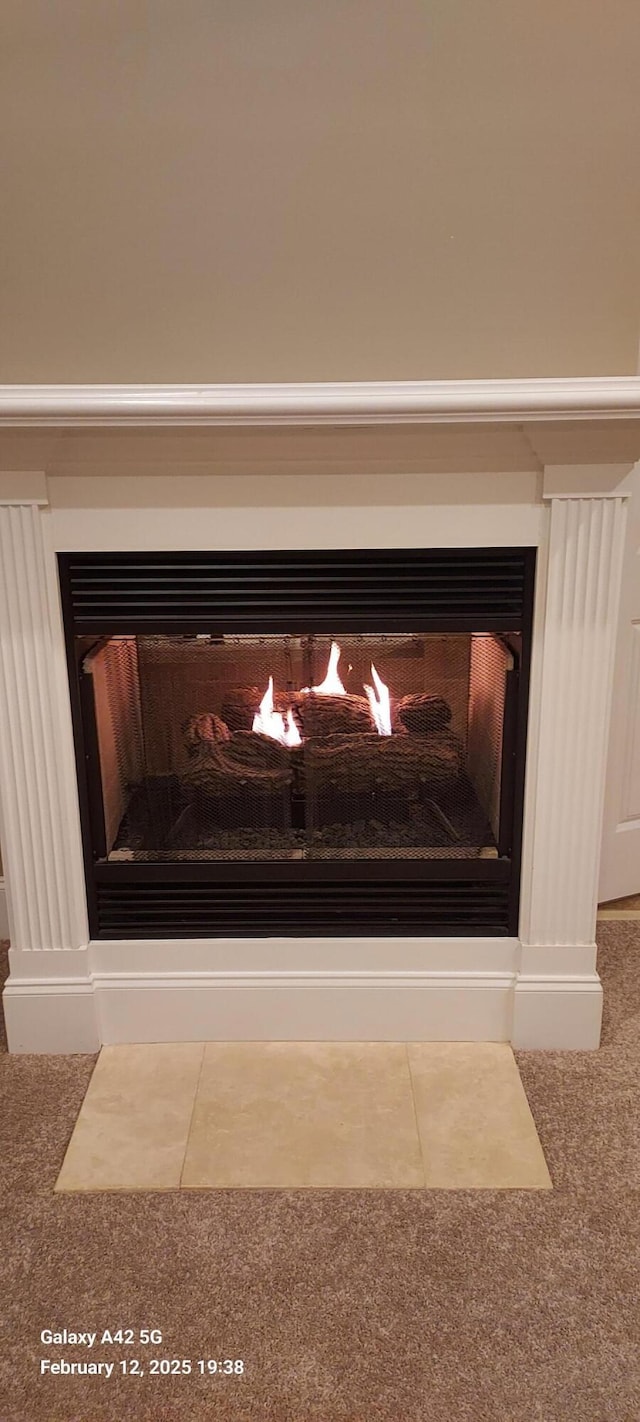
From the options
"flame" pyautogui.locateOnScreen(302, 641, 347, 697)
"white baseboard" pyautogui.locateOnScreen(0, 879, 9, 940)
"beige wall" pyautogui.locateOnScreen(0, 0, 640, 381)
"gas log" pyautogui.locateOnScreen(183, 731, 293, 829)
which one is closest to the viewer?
"beige wall" pyautogui.locateOnScreen(0, 0, 640, 381)

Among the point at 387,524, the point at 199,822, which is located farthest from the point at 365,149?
the point at 199,822

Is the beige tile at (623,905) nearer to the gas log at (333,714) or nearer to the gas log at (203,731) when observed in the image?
the gas log at (333,714)

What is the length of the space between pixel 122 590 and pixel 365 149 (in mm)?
929

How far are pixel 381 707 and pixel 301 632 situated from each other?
0.27 m

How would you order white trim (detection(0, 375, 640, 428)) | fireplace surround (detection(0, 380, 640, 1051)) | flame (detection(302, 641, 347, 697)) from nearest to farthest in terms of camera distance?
white trim (detection(0, 375, 640, 428)) < fireplace surround (detection(0, 380, 640, 1051)) < flame (detection(302, 641, 347, 697))

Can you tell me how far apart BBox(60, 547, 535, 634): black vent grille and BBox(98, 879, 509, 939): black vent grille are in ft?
1.88

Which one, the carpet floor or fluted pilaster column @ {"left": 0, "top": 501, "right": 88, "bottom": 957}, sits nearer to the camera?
the carpet floor

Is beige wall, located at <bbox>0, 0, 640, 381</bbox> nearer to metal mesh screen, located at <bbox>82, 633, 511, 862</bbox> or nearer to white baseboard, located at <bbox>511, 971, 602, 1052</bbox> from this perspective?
metal mesh screen, located at <bbox>82, 633, 511, 862</bbox>

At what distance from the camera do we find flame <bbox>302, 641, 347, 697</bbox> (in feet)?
7.04

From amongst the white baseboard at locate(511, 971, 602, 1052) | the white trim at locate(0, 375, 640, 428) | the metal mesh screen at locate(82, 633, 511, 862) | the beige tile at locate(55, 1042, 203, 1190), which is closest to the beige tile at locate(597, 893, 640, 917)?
the white baseboard at locate(511, 971, 602, 1052)

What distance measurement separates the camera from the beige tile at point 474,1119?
74.8 inches

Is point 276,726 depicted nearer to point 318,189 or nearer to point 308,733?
point 308,733

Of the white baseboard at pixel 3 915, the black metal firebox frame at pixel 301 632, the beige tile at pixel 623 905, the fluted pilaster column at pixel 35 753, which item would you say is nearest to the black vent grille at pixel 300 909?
the black metal firebox frame at pixel 301 632

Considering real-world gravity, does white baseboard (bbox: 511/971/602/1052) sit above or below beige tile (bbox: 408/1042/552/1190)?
above
